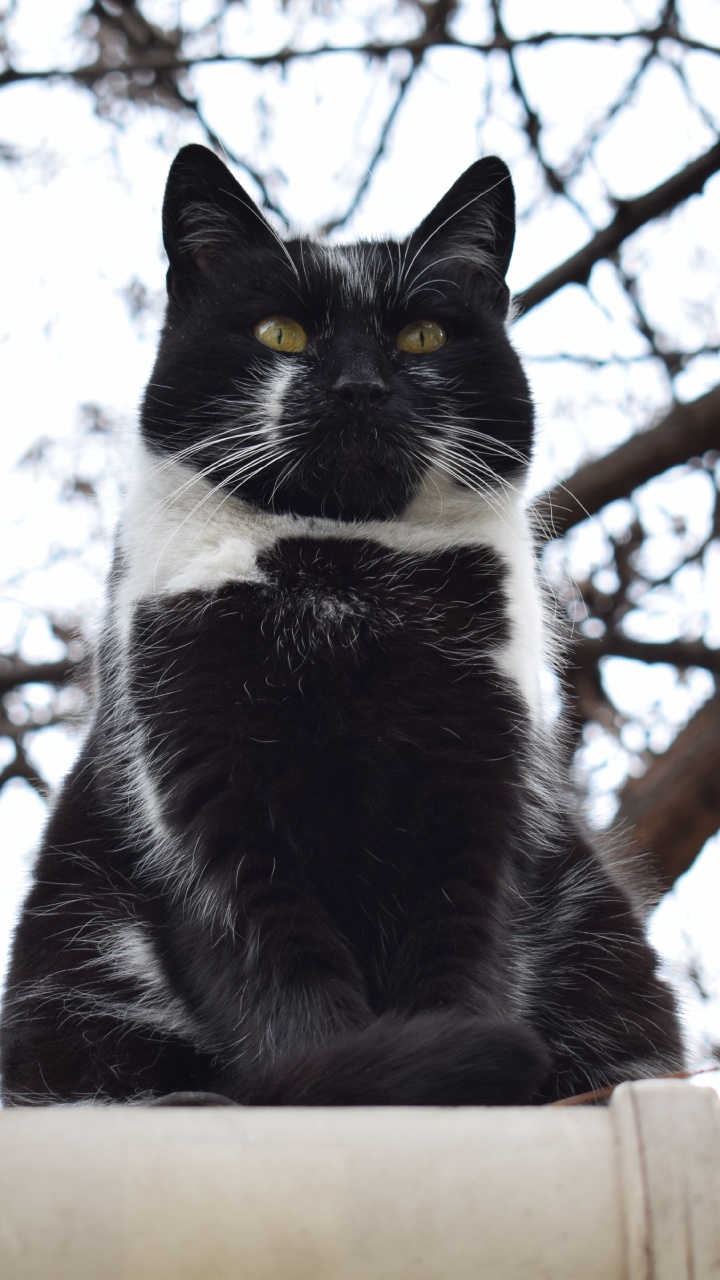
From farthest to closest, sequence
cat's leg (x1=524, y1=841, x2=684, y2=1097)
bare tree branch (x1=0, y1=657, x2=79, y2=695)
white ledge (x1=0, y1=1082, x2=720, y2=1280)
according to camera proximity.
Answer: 1. bare tree branch (x1=0, y1=657, x2=79, y2=695)
2. cat's leg (x1=524, y1=841, x2=684, y2=1097)
3. white ledge (x1=0, y1=1082, x2=720, y2=1280)

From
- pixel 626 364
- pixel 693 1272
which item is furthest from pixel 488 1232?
pixel 626 364

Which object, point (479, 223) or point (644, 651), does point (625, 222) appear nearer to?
point (644, 651)

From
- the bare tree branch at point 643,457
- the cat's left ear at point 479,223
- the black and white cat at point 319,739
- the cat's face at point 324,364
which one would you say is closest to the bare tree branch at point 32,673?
A: the bare tree branch at point 643,457

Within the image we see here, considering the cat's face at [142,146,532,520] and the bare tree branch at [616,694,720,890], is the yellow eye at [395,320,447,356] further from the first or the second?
the bare tree branch at [616,694,720,890]

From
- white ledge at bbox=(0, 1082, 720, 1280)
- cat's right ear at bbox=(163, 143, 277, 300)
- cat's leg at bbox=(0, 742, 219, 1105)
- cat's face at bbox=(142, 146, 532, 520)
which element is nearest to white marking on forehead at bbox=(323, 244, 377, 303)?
cat's face at bbox=(142, 146, 532, 520)

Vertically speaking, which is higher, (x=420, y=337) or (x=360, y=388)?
(x=420, y=337)

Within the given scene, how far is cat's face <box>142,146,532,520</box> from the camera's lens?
1569 millimetres

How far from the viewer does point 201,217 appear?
184 cm

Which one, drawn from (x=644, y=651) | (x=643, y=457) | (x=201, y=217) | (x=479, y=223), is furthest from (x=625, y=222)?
(x=201, y=217)

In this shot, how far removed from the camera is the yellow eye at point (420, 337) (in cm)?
172

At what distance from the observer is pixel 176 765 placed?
4.67 feet

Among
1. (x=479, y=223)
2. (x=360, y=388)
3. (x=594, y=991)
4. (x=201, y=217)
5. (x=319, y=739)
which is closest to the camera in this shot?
(x=319, y=739)

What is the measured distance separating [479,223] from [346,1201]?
1563mm

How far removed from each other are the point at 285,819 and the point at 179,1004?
30 centimetres
